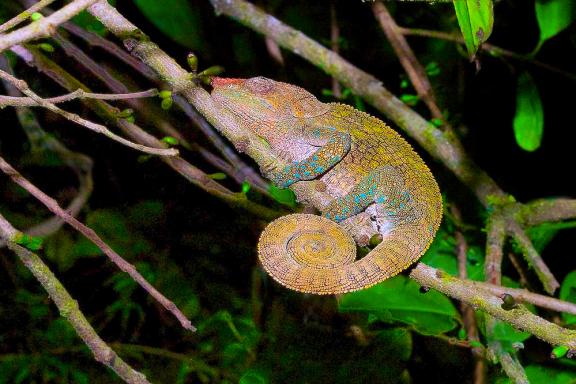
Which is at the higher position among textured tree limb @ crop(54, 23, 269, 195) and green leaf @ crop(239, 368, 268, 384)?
textured tree limb @ crop(54, 23, 269, 195)

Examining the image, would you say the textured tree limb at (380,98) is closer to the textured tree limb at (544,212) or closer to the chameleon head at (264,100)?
the textured tree limb at (544,212)

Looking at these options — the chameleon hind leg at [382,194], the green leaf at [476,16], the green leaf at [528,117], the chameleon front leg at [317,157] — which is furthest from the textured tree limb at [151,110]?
the green leaf at [476,16]

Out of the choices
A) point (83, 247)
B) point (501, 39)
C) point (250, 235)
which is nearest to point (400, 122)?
point (250, 235)

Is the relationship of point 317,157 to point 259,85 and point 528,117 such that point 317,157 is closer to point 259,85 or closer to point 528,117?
point 259,85

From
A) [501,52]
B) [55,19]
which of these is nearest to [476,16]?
[55,19]

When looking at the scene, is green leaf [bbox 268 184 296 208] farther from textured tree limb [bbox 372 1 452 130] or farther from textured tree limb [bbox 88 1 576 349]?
textured tree limb [bbox 372 1 452 130]

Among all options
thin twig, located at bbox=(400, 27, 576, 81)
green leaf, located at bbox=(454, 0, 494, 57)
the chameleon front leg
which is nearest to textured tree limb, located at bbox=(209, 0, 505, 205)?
thin twig, located at bbox=(400, 27, 576, 81)
